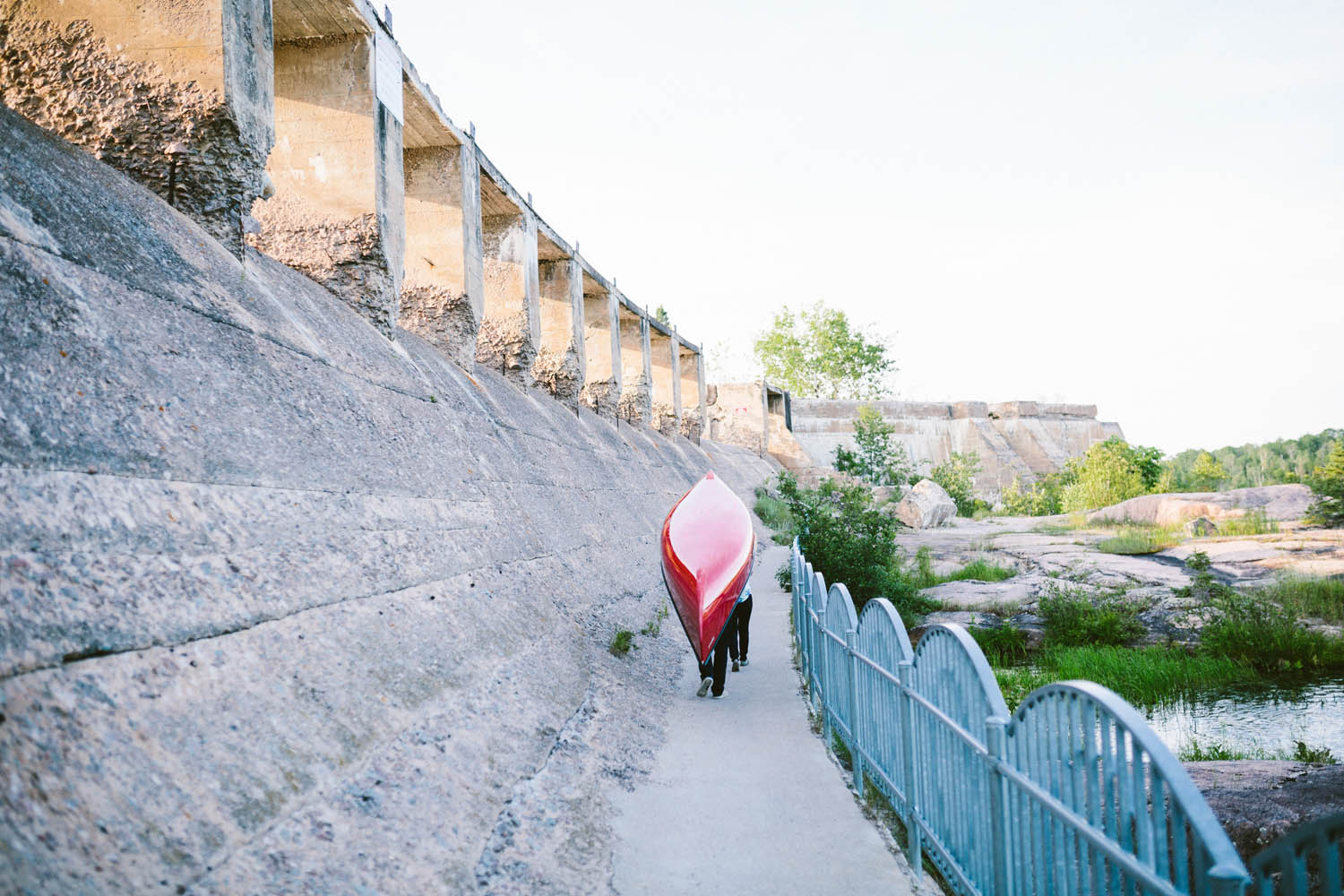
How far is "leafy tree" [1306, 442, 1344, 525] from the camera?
52.4 feet

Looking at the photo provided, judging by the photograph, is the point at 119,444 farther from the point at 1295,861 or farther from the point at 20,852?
the point at 1295,861

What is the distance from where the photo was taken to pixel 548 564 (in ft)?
21.8

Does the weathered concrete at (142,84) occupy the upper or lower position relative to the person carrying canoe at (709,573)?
upper

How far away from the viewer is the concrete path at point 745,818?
3.59 meters

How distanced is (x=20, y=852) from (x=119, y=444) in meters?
1.52

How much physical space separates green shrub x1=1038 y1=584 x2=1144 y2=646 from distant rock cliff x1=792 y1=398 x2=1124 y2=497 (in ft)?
90.1

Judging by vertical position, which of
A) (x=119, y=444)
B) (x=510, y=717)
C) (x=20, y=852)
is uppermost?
(x=119, y=444)

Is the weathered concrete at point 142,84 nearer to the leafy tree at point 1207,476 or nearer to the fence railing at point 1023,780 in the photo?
the fence railing at point 1023,780

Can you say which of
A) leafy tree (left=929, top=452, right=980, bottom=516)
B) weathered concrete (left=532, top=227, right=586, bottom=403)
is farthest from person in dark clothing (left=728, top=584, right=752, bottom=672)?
leafy tree (left=929, top=452, right=980, bottom=516)

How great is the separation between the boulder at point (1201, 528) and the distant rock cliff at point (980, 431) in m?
20.5

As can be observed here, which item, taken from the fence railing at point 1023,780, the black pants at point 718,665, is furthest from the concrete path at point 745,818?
the fence railing at point 1023,780

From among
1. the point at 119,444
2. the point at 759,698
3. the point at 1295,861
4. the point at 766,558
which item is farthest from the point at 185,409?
the point at 766,558

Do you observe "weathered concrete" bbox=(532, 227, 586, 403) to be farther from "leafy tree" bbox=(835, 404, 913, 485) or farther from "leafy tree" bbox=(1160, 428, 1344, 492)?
"leafy tree" bbox=(1160, 428, 1344, 492)

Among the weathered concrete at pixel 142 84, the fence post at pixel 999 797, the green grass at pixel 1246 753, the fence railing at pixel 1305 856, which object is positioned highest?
the weathered concrete at pixel 142 84
